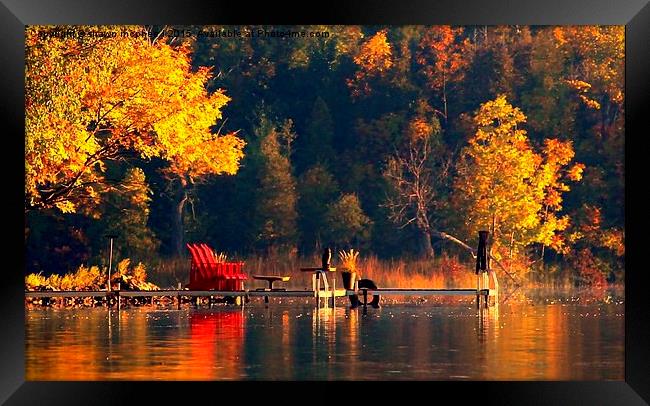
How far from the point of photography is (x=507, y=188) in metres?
37.2

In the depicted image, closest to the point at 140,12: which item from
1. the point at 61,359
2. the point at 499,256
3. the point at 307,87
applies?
the point at 61,359

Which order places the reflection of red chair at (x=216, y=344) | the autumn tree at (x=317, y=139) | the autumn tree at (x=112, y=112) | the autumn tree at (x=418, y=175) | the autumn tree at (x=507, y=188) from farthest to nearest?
the autumn tree at (x=317, y=139) < the autumn tree at (x=418, y=175) < the autumn tree at (x=507, y=188) < the autumn tree at (x=112, y=112) < the reflection of red chair at (x=216, y=344)

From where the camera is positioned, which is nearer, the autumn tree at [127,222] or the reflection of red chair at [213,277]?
the reflection of red chair at [213,277]

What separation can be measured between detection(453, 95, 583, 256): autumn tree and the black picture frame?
2366 cm

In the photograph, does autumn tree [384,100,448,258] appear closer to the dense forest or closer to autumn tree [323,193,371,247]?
the dense forest

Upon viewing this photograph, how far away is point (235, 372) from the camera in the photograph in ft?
47.6

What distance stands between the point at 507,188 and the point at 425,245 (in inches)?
170

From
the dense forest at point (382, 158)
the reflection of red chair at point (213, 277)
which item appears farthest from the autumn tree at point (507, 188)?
the reflection of red chair at point (213, 277)

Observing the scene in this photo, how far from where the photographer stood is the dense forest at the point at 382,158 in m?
38.0

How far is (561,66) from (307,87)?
22.5ft

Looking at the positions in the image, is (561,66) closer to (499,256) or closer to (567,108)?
(567,108)

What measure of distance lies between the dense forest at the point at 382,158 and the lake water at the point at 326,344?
11.3 metres

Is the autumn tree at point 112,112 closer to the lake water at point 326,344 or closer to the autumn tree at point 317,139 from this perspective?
the lake water at point 326,344

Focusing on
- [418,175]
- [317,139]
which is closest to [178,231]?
[317,139]
